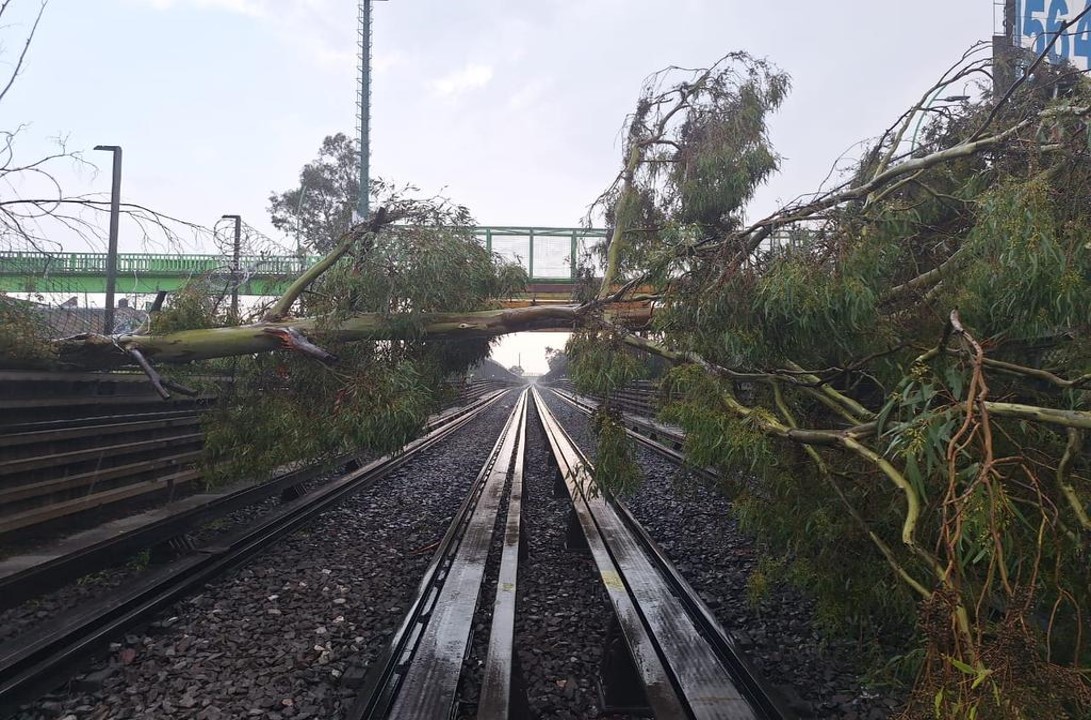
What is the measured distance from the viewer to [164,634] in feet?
14.4

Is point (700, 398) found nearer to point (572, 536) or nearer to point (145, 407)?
point (572, 536)

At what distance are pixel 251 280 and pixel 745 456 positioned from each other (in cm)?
603

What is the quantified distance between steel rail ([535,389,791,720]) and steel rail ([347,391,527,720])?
1.08 metres

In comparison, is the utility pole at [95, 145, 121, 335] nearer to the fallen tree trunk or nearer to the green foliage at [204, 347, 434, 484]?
the fallen tree trunk

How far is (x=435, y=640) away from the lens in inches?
170

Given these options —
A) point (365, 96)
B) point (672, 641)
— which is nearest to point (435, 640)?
point (672, 641)

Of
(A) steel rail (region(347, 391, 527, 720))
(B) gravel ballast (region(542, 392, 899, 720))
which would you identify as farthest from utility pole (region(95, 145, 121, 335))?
(B) gravel ballast (region(542, 392, 899, 720))

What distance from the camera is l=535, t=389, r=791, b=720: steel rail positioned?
11.4ft

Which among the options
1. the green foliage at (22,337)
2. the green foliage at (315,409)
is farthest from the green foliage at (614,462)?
the green foliage at (22,337)

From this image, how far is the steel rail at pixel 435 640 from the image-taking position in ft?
11.4

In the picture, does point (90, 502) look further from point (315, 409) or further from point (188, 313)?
point (315, 409)

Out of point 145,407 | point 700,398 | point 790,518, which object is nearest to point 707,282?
point 700,398

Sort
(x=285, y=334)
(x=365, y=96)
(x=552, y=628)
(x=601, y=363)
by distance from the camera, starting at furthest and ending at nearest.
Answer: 1. (x=365, y=96)
2. (x=285, y=334)
3. (x=601, y=363)
4. (x=552, y=628)

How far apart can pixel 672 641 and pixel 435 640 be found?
5.15 ft
